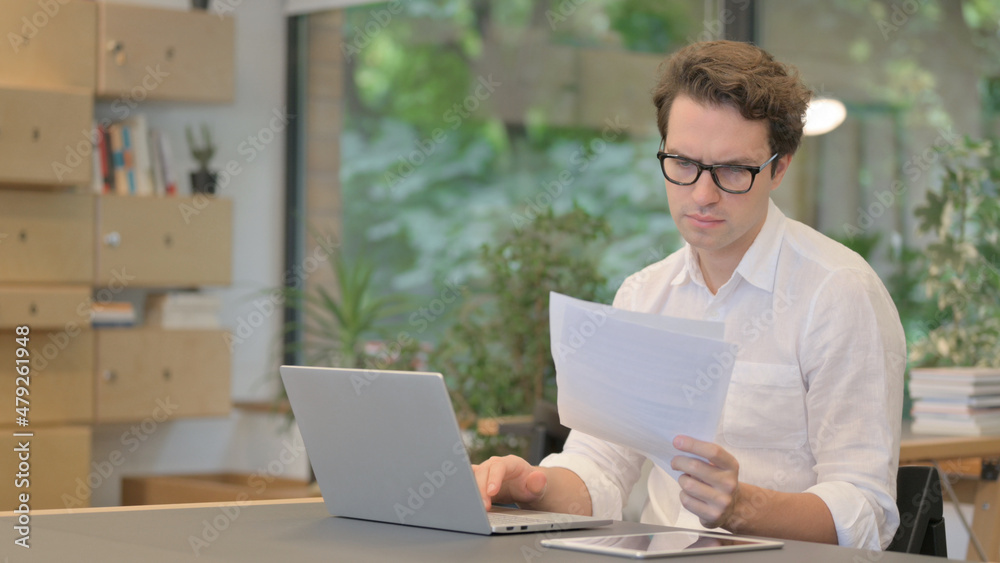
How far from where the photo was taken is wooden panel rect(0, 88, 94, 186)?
3986 millimetres

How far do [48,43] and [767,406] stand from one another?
3334 mm

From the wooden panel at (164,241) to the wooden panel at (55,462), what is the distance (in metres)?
0.57

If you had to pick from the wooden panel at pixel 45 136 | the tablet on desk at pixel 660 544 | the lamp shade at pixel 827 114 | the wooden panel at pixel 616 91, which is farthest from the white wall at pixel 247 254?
the tablet on desk at pixel 660 544

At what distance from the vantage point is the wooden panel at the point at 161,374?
430 centimetres

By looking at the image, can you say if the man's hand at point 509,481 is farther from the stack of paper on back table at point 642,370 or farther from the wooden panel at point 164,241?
the wooden panel at point 164,241

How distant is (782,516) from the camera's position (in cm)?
150

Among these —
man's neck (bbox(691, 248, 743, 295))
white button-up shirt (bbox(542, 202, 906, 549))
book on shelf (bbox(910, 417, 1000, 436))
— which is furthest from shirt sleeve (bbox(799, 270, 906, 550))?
book on shelf (bbox(910, 417, 1000, 436))

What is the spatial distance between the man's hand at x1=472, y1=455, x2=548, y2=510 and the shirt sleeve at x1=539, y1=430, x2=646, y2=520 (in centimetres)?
12

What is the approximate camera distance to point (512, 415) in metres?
3.84

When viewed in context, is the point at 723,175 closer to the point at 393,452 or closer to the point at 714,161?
the point at 714,161

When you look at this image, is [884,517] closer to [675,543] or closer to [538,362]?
[675,543]

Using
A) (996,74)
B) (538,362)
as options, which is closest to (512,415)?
(538,362)

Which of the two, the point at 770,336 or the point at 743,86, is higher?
the point at 743,86

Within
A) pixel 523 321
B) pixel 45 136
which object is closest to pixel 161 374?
pixel 45 136
